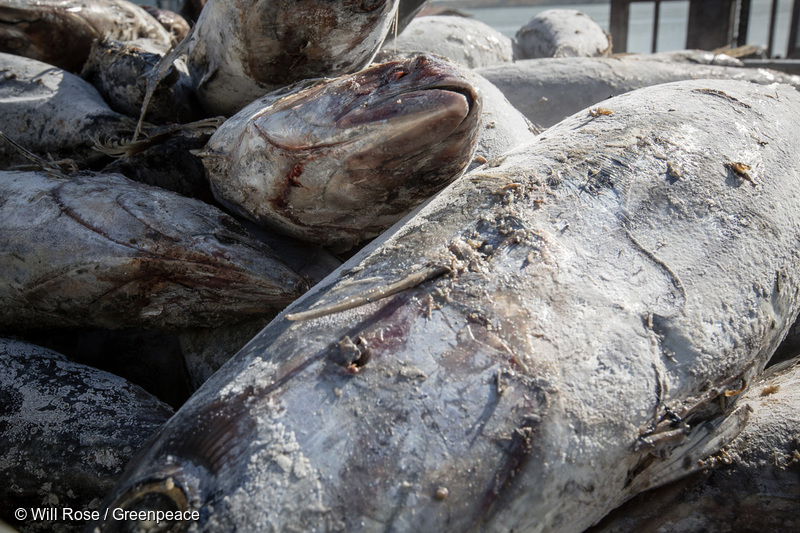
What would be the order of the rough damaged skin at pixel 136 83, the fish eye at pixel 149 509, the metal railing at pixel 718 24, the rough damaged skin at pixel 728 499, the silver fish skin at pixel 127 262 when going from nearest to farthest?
the fish eye at pixel 149 509, the rough damaged skin at pixel 728 499, the silver fish skin at pixel 127 262, the rough damaged skin at pixel 136 83, the metal railing at pixel 718 24

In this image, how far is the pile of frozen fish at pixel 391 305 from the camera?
1.05 meters

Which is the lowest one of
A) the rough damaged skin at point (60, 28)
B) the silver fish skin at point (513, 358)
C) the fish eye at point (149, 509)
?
the fish eye at point (149, 509)

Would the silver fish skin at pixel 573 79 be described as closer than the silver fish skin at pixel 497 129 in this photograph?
No

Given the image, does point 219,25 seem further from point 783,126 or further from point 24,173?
point 783,126

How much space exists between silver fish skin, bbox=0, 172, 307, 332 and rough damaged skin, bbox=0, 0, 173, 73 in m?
1.23

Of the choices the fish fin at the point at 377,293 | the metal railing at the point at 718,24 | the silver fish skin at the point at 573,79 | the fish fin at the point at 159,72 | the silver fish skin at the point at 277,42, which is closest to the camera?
the fish fin at the point at 377,293

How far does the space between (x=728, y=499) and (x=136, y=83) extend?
7.72ft

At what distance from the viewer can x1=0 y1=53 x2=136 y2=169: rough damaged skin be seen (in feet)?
7.34

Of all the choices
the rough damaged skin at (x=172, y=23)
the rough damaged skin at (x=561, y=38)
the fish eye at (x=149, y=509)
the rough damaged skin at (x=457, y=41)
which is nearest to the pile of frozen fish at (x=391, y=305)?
the fish eye at (x=149, y=509)

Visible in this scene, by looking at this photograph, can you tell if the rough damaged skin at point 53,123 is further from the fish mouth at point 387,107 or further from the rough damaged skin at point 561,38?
the rough damaged skin at point 561,38

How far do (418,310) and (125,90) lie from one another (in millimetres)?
1835

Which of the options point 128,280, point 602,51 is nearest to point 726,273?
point 128,280

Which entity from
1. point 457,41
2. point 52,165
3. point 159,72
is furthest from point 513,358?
point 457,41

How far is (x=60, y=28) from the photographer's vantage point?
9.15 feet
